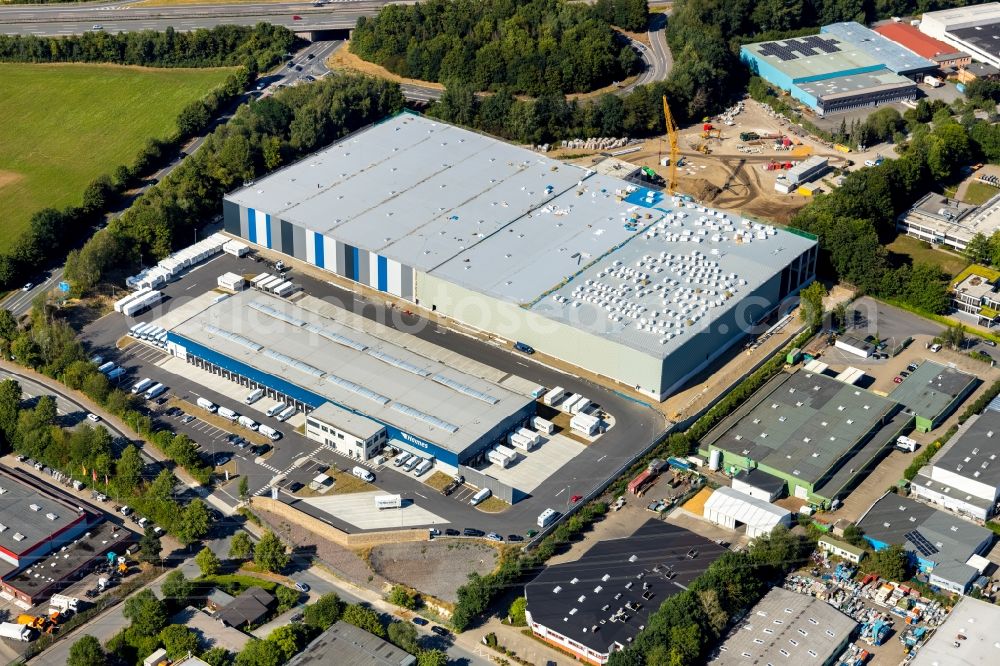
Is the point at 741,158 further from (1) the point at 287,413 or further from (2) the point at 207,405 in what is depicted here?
(2) the point at 207,405

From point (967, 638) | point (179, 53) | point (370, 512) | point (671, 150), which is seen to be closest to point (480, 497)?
point (370, 512)

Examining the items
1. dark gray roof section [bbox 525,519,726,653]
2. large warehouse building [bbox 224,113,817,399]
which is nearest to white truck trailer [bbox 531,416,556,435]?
large warehouse building [bbox 224,113,817,399]

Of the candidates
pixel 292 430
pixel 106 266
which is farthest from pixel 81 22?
pixel 292 430

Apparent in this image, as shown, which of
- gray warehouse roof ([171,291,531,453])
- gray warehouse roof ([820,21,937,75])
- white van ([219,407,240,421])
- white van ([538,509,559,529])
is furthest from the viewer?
gray warehouse roof ([820,21,937,75])

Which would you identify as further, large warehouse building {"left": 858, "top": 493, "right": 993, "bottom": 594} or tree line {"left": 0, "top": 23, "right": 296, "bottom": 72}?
tree line {"left": 0, "top": 23, "right": 296, "bottom": 72}

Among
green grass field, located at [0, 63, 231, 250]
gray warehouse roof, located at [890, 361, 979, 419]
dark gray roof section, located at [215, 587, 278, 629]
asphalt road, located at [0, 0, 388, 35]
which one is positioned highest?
asphalt road, located at [0, 0, 388, 35]

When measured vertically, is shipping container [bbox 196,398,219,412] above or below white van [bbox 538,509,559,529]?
above

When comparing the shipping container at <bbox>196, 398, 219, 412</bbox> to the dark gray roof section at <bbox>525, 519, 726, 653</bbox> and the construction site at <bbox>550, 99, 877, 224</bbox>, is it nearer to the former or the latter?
the dark gray roof section at <bbox>525, 519, 726, 653</bbox>

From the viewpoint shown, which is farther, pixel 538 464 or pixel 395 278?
pixel 395 278
